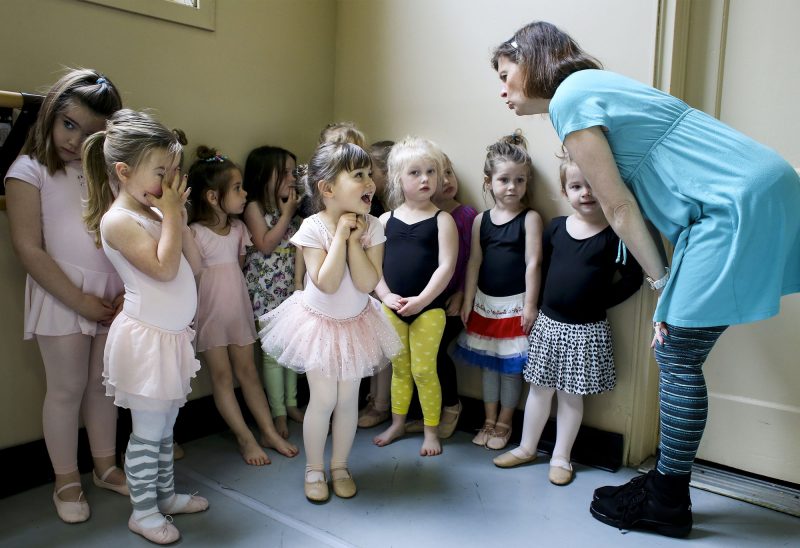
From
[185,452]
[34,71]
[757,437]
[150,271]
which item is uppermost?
[34,71]

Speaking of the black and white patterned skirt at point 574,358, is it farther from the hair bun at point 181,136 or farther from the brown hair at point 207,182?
the hair bun at point 181,136

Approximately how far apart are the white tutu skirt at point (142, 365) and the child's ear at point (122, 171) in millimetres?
391

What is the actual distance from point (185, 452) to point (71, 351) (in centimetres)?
67

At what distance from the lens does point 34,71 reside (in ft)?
6.59

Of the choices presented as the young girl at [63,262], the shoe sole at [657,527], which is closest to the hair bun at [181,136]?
the young girl at [63,262]

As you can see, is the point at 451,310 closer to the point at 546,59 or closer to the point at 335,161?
the point at 335,161

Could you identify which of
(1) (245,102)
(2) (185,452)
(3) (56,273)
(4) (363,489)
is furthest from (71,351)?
(1) (245,102)

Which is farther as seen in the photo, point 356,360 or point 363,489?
point 363,489

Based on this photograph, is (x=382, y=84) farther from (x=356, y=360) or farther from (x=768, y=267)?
(x=768, y=267)

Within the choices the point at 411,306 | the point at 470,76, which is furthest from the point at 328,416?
the point at 470,76

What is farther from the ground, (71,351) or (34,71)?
(34,71)

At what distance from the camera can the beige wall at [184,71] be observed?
202 cm

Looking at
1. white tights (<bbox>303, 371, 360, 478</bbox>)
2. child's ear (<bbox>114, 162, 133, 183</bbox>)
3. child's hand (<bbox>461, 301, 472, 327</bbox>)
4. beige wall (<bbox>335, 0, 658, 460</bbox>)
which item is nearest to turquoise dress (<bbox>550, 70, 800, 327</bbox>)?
beige wall (<bbox>335, 0, 658, 460</bbox>)

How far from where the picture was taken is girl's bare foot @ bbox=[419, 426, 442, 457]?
2.44m
